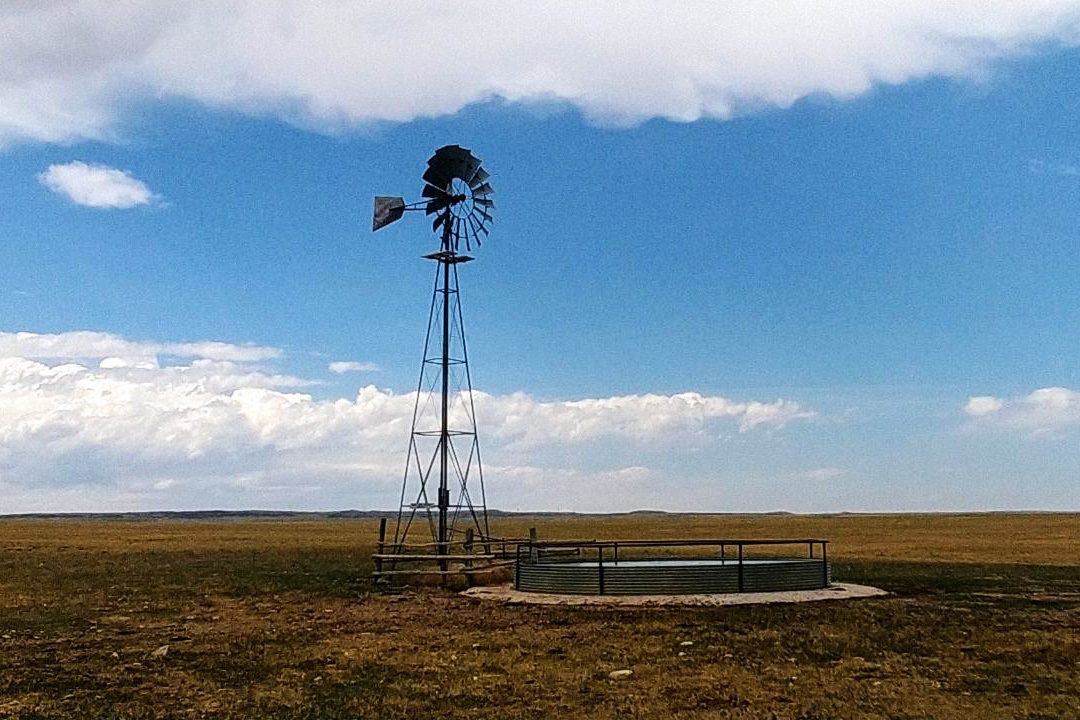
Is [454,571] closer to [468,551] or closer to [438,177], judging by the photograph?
[468,551]

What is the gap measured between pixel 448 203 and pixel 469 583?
9711 millimetres

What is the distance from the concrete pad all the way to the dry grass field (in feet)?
2.08

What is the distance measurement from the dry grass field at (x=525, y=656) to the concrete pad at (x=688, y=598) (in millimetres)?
634

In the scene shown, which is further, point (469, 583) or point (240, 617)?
point (469, 583)

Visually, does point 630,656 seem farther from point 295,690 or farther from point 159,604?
point 159,604

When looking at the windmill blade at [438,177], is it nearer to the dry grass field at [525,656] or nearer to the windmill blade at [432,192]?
the windmill blade at [432,192]

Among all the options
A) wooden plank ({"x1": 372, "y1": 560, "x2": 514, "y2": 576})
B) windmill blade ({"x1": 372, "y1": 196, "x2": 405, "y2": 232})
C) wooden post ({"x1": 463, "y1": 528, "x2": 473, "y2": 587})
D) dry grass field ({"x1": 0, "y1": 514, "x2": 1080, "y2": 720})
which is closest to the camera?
dry grass field ({"x1": 0, "y1": 514, "x2": 1080, "y2": 720})

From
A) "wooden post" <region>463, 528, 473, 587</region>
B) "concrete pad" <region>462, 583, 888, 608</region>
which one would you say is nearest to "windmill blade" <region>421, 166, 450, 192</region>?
"wooden post" <region>463, 528, 473, 587</region>

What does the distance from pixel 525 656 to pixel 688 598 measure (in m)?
6.84

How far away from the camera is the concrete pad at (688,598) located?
20.7 m

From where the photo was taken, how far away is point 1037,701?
1176 centimetres

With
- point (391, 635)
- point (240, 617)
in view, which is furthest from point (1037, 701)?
point (240, 617)

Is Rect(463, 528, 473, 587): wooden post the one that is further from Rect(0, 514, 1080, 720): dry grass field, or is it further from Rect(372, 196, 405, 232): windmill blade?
Rect(372, 196, 405, 232): windmill blade

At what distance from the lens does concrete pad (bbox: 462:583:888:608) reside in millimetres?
20656
